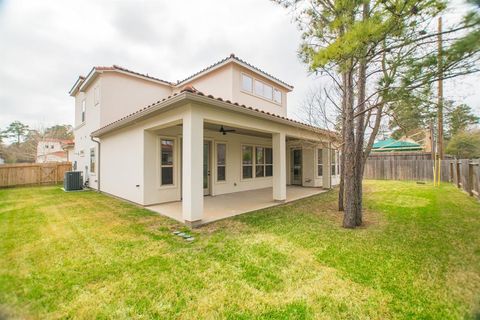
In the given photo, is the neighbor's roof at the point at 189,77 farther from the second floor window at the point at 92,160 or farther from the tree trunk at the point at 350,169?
the tree trunk at the point at 350,169

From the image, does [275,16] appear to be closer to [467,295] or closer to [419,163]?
[467,295]

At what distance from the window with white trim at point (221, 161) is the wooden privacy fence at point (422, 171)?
9967 mm

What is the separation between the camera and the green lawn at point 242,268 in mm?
2369

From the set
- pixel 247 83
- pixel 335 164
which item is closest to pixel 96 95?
pixel 247 83

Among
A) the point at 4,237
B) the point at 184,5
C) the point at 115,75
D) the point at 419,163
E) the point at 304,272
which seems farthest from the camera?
the point at 419,163

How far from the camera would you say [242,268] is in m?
3.24

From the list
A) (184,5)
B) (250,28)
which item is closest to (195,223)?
(184,5)

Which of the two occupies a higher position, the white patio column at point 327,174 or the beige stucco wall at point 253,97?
the beige stucco wall at point 253,97

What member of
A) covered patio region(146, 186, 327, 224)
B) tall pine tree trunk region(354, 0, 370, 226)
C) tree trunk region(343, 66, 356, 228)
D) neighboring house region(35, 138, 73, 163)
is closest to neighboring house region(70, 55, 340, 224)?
covered patio region(146, 186, 327, 224)

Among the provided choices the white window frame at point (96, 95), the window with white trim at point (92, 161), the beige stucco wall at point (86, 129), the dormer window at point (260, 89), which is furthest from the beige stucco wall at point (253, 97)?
the window with white trim at point (92, 161)

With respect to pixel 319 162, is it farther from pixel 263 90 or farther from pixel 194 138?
pixel 194 138

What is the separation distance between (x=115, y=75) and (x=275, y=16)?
8.74 m

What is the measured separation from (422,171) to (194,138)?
1604cm

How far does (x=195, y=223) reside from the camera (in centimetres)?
518
